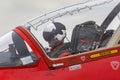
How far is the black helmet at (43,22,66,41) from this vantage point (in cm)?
1148

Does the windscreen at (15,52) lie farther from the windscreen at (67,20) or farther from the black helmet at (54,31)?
the black helmet at (54,31)

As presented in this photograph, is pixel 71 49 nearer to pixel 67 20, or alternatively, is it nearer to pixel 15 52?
pixel 67 20

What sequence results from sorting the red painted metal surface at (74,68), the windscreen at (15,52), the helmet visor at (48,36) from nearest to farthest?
the red painted metal surface at (74,68) < the windscreen at (15,52) < the helmet visor at (48,36)

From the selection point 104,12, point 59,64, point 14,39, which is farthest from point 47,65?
point 104,12

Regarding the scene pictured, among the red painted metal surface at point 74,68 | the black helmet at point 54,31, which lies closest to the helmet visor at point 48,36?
the black helmet at point 54,31

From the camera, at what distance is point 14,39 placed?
37.1 ft

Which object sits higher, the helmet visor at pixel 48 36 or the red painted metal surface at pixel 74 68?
the helmet visor at pixel 48 36

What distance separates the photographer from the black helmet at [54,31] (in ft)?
37.7

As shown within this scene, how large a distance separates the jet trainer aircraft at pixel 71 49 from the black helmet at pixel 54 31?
0.09 metres

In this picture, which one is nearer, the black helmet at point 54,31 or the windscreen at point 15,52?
the windscreen at point 15,52

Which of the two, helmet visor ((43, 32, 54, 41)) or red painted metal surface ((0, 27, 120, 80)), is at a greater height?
helmet visor ((43, 32, 54, 41))

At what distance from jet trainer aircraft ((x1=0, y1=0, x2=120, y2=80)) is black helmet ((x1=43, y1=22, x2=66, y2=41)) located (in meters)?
0.09

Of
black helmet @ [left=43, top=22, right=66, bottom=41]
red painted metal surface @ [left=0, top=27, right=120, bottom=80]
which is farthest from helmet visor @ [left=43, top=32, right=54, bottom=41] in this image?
red painted metal surface @ [left=0, top=27, right=120, bottom=80]

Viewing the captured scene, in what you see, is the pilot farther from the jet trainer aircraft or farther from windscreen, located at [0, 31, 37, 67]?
windscreen, located at [0, 31, 37, 67]
